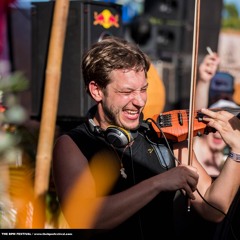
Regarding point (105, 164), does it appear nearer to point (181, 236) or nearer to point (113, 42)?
point (113, 42)

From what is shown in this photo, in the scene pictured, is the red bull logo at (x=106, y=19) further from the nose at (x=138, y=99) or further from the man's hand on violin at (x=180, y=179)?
the man's hand on violin at (x=180, y=179)

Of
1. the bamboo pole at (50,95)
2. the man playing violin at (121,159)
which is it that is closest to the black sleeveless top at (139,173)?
the man playing violin at (121,159)

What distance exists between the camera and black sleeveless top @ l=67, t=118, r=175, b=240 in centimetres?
205

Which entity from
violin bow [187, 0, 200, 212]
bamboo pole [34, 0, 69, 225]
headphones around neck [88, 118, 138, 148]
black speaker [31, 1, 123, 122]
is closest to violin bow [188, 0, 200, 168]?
violin bow [187, 0, 200, 212]

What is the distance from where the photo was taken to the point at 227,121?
6.84ft

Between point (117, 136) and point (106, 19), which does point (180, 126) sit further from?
point (106, 19)

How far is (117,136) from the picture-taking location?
2.04 metres

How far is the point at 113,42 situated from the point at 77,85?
874 mm

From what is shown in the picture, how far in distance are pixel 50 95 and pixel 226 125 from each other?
0.80 meters

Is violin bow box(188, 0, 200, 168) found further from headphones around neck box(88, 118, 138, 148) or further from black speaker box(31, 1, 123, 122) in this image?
black speaker box(31, 1, 123, 122)

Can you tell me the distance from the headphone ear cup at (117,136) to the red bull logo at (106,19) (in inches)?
40.0

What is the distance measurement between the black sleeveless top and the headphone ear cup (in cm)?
4

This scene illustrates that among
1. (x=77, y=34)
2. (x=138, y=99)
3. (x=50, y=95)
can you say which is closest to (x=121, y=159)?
(x=138, y=99)

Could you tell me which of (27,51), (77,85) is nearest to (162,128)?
(77,85)
